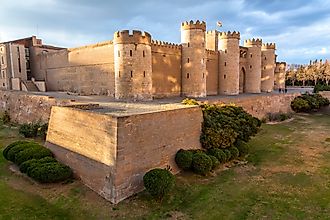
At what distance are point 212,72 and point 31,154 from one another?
21.1m

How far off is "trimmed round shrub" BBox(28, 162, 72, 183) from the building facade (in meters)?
8.81

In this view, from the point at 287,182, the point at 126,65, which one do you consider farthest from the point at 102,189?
the point at 126,65

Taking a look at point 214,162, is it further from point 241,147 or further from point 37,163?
point 37,163

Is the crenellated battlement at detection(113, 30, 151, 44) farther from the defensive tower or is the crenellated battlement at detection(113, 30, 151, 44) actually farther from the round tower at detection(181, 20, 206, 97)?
the defensive tower

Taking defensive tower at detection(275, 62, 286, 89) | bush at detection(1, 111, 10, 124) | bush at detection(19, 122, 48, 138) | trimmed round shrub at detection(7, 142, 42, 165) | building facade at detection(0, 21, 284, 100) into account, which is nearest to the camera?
trimmed round shrub at detection(7, 142, 42, 165)

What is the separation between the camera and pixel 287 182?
521 inches

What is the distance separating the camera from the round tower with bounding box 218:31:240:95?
1156 inches

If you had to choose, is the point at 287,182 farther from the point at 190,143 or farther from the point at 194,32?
the point at 194,32

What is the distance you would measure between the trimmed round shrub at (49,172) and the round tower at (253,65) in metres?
26.8

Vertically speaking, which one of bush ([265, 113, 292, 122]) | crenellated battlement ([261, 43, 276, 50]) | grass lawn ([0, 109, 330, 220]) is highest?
crenellated battlement ([261, 43, 276, 50])

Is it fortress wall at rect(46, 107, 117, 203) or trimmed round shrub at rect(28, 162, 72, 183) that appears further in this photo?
trimmed round shrub at rect(28, 162, 72, 183)

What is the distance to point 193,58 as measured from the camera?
82.1ft

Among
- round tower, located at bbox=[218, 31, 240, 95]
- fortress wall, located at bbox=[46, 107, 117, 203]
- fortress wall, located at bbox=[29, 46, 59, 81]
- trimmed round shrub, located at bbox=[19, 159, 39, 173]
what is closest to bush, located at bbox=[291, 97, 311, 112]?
round tower, located at bbox=[218, 31, 240, 95]

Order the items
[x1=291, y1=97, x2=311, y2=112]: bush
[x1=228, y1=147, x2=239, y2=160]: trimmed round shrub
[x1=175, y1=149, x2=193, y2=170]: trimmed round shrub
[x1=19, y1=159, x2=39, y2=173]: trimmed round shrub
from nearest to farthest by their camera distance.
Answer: [x1=19, y1=159, x2=39, y2=173]: trimmed round shrub → [x1=175, y1=149, x2=193, y2=170]: trimmed round shrub → [x1=228, y1=147, x2=239, y2=160]: trimmed round shrub → [x1=291, y1=97, x2=311, y2=112]: bush
